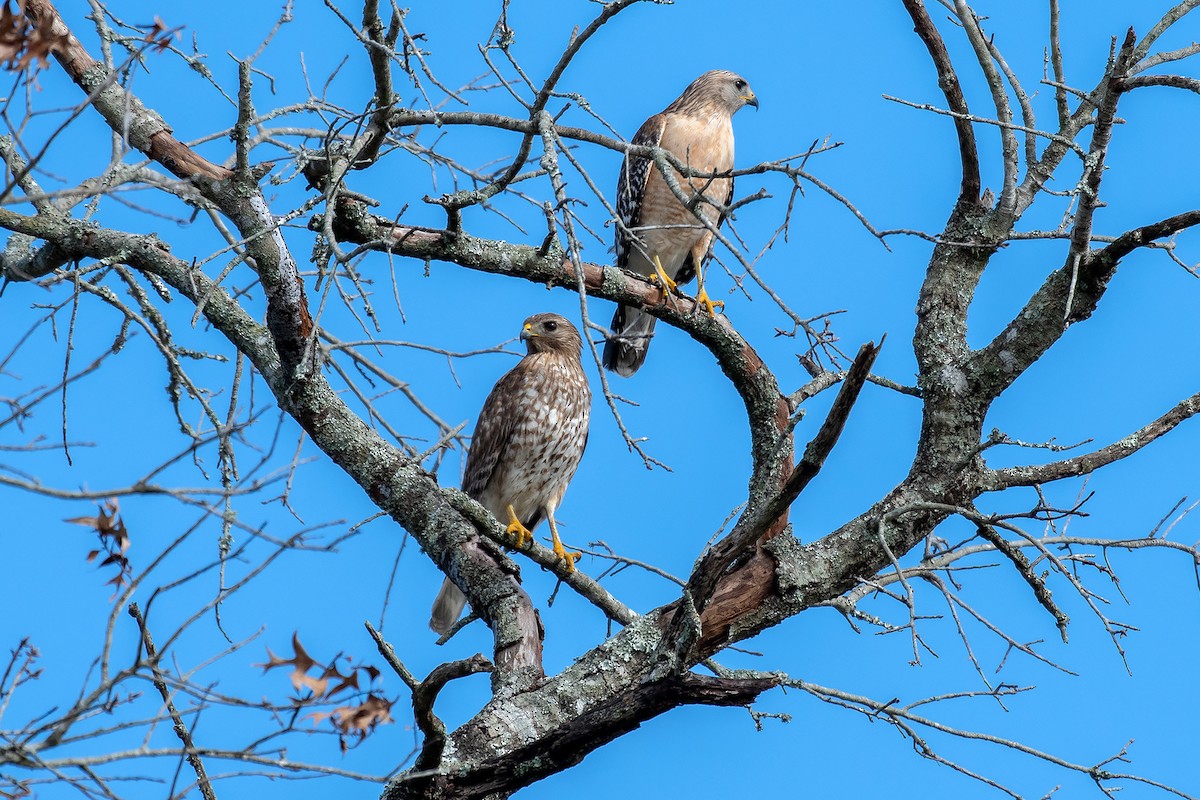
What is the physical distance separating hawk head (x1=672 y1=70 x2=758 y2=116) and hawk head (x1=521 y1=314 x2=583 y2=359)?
1.49 meters

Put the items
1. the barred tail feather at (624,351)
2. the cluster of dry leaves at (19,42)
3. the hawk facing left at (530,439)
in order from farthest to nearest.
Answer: the barred tail feather at (624,351)
the hawk facing left at (530,439)
the cluster of dry leaves at (19,42)

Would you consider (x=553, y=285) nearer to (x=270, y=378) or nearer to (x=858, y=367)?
(x=270, y=378)

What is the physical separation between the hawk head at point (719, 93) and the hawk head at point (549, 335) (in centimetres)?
149

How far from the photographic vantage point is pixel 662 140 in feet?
23.8

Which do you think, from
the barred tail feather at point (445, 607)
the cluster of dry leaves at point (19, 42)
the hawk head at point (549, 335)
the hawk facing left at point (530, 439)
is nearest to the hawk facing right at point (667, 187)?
the hawk head at point (549, 335)

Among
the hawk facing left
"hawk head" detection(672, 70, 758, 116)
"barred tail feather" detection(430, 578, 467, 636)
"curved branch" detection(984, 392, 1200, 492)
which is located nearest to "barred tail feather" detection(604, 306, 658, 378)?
the hawk facing left

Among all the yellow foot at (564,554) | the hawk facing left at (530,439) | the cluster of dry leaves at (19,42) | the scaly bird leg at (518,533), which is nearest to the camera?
the cluster of dry leaves at (19,42)

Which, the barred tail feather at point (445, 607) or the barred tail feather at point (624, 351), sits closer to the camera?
the barred tail feather at point (445, 607)

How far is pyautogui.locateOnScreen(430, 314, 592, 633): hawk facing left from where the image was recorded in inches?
255

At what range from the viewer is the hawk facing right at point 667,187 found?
6.98 metres

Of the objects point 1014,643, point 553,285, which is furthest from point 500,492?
point 1014,643

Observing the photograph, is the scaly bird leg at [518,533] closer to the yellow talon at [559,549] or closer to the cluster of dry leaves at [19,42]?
the yellow talon at [559,549]

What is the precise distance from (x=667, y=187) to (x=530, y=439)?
158 centimetres

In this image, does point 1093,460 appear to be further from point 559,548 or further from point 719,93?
point 719,93
